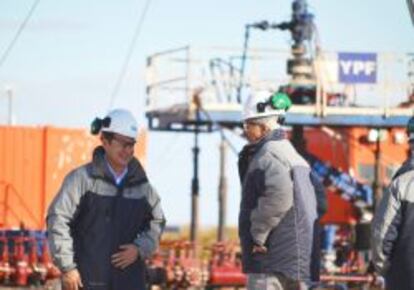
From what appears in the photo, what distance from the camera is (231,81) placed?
94.8 ft

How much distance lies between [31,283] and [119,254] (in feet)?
48.6

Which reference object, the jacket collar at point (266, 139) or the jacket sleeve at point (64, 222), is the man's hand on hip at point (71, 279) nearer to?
the jacket sleeve at point (64, 222)

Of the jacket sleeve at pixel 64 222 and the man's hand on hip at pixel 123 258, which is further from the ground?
the jacket sleeve at pixel 64 222

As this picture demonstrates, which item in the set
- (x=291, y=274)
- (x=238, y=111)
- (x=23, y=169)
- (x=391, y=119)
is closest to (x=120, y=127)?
(x=291, y=274)

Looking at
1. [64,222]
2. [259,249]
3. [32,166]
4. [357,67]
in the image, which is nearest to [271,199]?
[259,249]

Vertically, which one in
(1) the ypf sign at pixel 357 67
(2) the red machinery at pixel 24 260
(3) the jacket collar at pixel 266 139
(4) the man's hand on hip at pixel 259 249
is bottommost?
(2) the red machinery at pixel 24 260

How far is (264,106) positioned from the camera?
1064 centimetres

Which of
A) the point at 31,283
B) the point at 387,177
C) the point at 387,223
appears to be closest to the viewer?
the point at 387,223

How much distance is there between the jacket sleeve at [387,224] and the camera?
9773 millimetres

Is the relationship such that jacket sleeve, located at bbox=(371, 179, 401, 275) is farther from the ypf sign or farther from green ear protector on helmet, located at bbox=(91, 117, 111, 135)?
the ypf sign

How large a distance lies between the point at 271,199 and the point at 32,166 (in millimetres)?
17200

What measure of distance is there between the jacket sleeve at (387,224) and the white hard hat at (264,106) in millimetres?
1156

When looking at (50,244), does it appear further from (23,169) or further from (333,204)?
(333,204)

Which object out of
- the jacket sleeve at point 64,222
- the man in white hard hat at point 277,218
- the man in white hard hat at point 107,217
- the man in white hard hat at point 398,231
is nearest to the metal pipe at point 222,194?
the man in white hard hat at point 277,218
